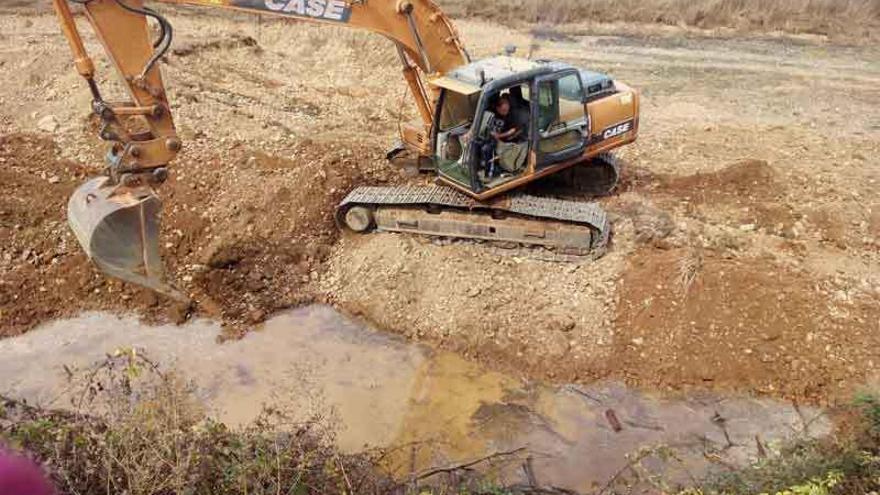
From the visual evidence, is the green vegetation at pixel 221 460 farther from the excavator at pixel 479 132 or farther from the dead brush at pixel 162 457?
the excavator at pixel 479 132

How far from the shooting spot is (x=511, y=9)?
19.3 meters

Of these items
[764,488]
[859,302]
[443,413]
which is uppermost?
[764,488]

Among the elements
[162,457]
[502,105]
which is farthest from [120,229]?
[502,105]

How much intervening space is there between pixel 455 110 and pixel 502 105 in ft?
1.82

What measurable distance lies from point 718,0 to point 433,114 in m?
13.4

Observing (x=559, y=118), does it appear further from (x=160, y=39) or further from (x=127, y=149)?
(x=127, y=149)

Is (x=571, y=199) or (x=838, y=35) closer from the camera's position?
(x=571, y=199)

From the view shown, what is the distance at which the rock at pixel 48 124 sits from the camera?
1055 cm

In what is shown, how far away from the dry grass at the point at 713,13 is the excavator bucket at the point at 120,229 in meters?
14.8

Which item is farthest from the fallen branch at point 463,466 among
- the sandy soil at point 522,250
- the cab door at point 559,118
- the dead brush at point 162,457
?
the cab door at point 559,118

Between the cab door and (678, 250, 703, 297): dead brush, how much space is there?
1786 millimetres

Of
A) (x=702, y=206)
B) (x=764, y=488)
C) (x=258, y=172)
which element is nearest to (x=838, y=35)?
(x=702, y=206)

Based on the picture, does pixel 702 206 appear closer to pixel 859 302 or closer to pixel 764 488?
pixel 859 302

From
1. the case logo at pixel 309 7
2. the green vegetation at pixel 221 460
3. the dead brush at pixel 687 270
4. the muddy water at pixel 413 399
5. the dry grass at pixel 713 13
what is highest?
the case logo at pixel 309 7
